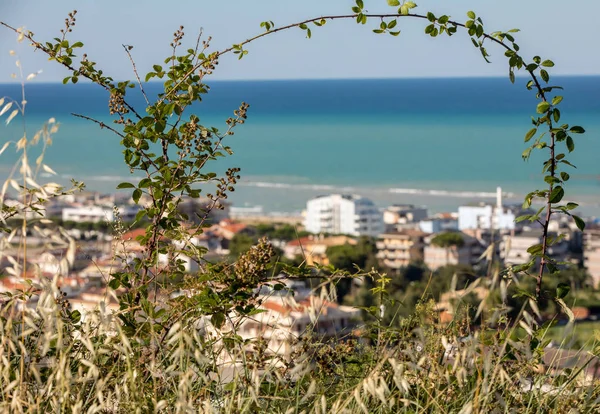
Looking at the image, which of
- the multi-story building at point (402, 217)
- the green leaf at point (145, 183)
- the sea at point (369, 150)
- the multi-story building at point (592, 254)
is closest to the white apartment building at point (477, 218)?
the multi-story building at point (402, 217)

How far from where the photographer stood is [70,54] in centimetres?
236

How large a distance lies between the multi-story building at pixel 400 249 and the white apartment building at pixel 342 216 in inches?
228

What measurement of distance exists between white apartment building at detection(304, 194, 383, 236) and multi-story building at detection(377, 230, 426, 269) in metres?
5.80

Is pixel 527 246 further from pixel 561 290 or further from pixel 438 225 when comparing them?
pixel 561 290

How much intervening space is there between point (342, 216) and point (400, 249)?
9.49m

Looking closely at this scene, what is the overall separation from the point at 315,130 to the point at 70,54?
8493 centimetres

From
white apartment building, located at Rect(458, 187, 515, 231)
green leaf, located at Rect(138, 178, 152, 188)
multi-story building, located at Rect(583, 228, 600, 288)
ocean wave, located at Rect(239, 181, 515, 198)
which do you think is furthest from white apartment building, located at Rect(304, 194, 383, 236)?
green leaf, located at Rect(138, 178, 152, 188)

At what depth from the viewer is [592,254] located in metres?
22.9

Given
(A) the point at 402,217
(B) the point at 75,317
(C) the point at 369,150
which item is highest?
(C) the point at 369,150

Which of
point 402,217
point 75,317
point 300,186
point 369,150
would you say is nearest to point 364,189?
point 300,186

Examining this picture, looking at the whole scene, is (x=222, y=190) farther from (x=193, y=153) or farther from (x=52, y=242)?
(x=52, y=242)

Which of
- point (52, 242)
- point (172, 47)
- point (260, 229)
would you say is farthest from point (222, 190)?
point (260, 229)

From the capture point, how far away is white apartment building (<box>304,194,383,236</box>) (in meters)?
32.6

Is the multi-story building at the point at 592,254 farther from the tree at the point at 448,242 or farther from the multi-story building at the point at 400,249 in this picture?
the multi-story building at the point at 400,249
